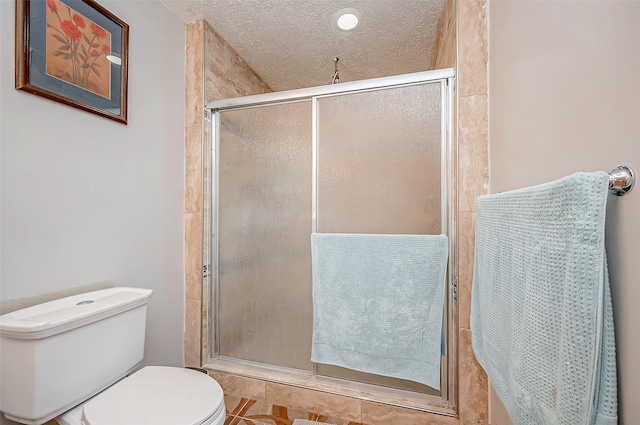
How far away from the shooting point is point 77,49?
3.58 ft

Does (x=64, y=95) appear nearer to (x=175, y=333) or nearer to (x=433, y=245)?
(x=175, y=333)

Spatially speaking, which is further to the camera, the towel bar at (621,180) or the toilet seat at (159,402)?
the toilet seat at (159,402)

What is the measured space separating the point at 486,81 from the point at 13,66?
181cm

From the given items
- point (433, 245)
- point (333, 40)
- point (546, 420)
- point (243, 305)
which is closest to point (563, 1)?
point (433, 245)

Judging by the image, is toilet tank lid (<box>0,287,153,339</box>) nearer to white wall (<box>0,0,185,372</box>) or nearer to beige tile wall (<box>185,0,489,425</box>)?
white wall (<box>0,0,185,372</box>)

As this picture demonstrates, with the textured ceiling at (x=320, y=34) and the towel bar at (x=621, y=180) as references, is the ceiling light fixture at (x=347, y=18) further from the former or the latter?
the towel bar at (x=621, y=180)

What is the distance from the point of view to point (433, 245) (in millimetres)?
1272

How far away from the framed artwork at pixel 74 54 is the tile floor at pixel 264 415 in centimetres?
155

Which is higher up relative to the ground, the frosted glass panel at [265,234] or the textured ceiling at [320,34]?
the textured ceiling at [320,34]

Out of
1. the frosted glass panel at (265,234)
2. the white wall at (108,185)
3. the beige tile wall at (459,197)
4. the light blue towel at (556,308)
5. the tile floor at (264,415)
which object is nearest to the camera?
the light blue towel at (556,308)

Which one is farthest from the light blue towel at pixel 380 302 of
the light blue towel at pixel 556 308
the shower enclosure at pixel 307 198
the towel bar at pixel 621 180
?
the towel bar at pixel 621 180

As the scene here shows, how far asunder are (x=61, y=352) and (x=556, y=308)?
1.37m

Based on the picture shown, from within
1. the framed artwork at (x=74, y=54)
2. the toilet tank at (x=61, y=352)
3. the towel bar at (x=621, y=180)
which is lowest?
the toilet tank at (x=61, y=352)

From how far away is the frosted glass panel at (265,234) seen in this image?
5.01ft
